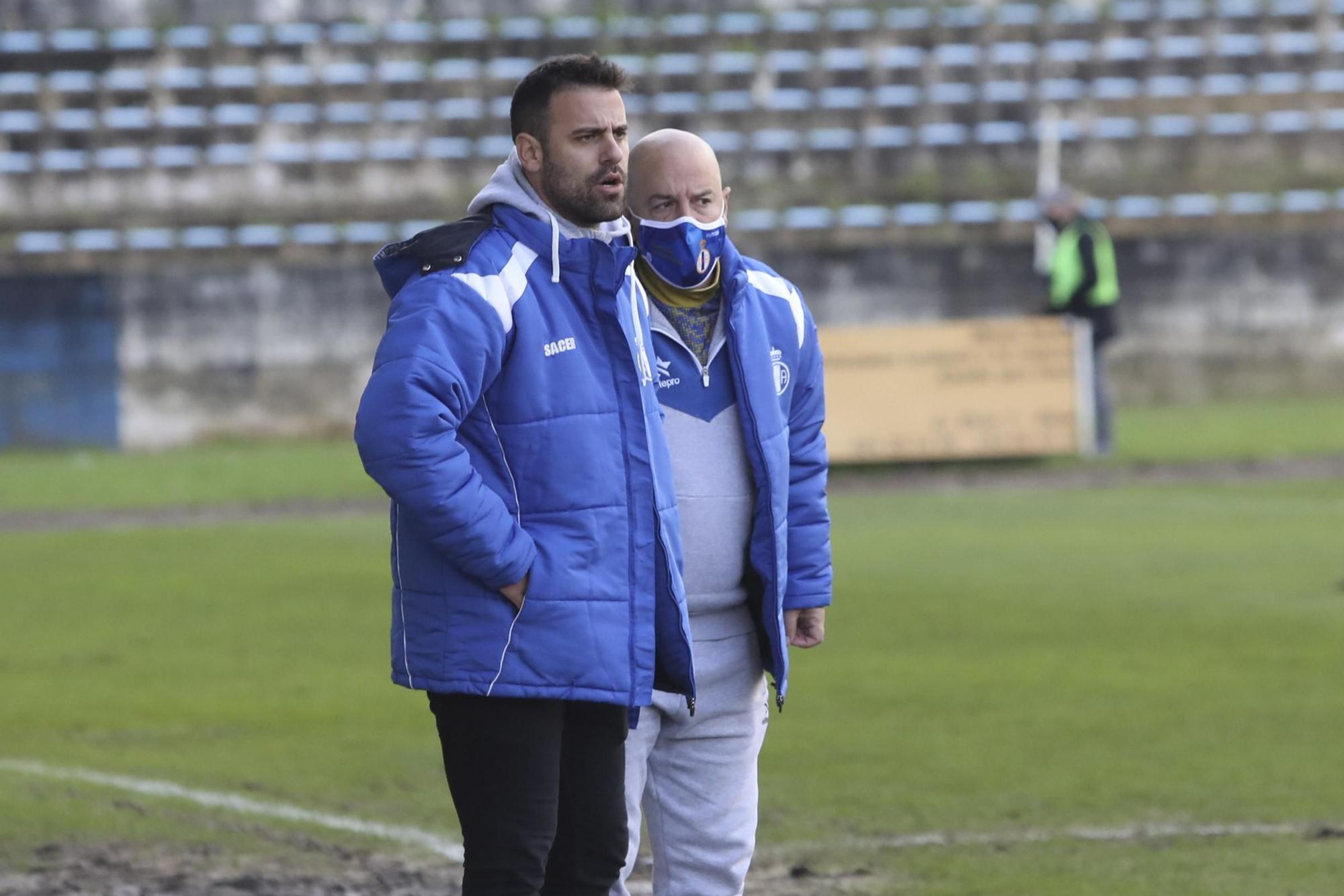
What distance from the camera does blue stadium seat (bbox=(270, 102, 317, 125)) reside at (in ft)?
85.0

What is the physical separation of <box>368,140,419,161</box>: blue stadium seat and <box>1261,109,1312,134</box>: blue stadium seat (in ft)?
33.4

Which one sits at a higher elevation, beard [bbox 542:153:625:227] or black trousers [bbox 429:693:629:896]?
beard [bbox 542:153:625:227]

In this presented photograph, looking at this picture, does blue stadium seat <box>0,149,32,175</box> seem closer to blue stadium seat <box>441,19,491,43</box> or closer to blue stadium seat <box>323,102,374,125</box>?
blue stadium seat <box>323,102,374,125</box>

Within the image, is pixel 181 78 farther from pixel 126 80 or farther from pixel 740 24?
pixel 740 24

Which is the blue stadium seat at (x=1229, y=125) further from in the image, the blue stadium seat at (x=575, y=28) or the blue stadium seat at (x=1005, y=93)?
the blue stadium seat at (x=575, y=28)

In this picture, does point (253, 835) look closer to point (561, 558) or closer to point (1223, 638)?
point (561, 558)

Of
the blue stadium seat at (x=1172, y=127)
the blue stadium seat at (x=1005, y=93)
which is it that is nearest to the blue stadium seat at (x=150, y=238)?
the blue stadium seat at (x=1005, y=93)

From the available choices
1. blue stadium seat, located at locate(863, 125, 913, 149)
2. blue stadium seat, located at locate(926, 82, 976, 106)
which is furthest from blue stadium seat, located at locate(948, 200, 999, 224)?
blue stadium seat, located at locate(926, 82, 976, 106)

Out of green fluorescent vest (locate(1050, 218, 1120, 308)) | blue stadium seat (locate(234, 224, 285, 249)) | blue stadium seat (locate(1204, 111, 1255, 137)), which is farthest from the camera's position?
blue stadium seat (locate(1204, 111, 1255, 137))

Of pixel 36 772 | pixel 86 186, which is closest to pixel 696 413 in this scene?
pixel 36 772

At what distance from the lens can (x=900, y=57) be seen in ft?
87.1

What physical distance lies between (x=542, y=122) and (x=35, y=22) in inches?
979

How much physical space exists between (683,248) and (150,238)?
2189cm

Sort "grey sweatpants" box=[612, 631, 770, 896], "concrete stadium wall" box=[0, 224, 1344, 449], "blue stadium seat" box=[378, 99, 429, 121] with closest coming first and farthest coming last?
"grey sweatpants" box=[612, 631, 770, 896]
"concrete stadium wall" box=[0, 224, 1344, 449]
"blue stadium seat" box=[378, 99, 429, 121]
